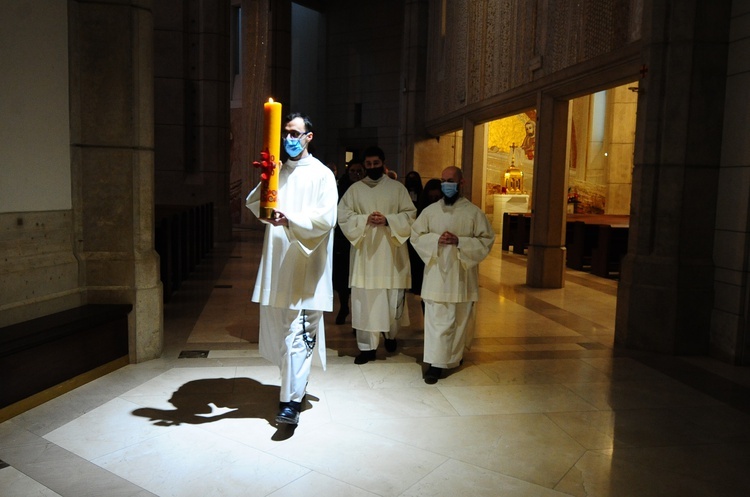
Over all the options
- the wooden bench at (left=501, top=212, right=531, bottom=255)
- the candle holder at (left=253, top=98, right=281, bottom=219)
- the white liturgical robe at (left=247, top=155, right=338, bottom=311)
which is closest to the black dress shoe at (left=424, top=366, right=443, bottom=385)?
the white liturgical robe at (left=247, top=155, right=338, bottom=311)

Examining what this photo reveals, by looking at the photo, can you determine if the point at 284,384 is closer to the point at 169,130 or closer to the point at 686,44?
the point at 686,44

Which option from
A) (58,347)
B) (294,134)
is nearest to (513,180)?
(294,134)

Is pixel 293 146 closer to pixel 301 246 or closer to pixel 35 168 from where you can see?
pixel 301 246

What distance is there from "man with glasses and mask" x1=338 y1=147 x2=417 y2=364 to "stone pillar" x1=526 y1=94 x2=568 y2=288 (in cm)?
480

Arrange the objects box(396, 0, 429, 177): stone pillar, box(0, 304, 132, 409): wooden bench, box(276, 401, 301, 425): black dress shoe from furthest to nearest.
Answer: box(396, 0, 429, 177): stone pillar
box(0, 304, 132, 409): wooden bench
box(276, 401, 301, 425): black dress shoe

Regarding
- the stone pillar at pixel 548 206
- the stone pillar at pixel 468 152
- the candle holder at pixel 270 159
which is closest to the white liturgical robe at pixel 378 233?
the candle holder at pixel 270 159

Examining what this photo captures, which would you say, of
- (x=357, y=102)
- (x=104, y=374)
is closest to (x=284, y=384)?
(x=104, y=374)

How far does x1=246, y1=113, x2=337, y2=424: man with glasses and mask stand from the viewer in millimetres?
3998

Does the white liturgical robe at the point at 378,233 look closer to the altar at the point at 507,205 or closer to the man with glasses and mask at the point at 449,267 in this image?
the man with glasses and mask at the point at 449,267

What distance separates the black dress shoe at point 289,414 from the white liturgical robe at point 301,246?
23.2 inches

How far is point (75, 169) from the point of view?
16.8ft

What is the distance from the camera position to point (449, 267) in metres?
5.18

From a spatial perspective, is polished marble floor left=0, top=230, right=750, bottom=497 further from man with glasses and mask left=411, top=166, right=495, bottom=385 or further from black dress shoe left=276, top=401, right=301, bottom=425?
man with glasses and mask left=411, top=166, right=495, bottom=385

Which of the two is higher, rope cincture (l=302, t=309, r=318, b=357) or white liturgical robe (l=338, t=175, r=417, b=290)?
white liturgical robe (l=338, t=175, r=417, b=290)
